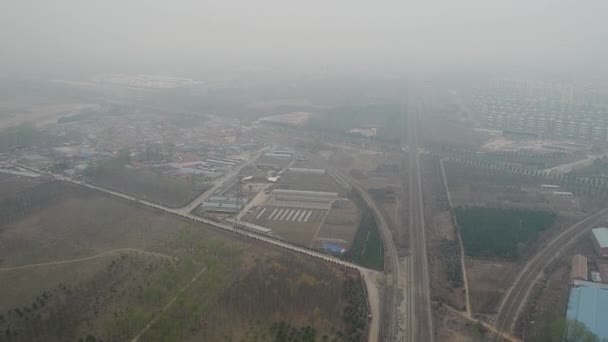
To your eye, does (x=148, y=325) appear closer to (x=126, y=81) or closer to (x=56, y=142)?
(x=56, y=142)

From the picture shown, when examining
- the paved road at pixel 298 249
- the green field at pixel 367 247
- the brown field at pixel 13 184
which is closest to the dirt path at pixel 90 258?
the paved road at pixel 298 249

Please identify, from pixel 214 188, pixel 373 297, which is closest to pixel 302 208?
pixel 214 188

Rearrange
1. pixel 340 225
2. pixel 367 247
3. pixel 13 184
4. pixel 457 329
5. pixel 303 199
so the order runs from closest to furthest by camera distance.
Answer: pixel 457 329 → pixel 367 247 → pixel 340 225 → pixel 303 199 → pixel 13 184

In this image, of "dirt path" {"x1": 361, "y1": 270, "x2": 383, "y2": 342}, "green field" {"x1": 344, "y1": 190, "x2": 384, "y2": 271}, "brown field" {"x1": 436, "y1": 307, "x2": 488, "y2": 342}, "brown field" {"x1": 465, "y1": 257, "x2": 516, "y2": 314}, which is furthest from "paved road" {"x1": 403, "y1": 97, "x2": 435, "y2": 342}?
"brown field" {"x1": 465, "y1": 257, "x2": 516, "y2": 314}

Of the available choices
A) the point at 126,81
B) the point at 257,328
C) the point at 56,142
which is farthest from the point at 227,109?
the point at 257,328

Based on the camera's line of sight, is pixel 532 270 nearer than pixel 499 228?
Yes

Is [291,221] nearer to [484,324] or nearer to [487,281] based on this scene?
[487,281]
